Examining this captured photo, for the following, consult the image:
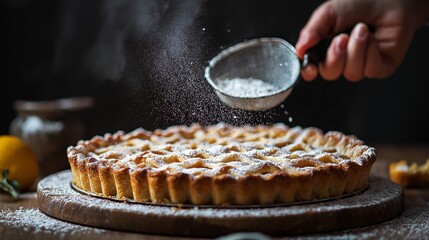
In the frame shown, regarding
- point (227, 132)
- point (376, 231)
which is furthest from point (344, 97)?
point (376, 231)

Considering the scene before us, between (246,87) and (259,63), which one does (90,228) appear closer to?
(246,87)

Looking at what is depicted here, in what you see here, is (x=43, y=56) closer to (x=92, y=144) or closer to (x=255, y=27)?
(x=255, y=27)

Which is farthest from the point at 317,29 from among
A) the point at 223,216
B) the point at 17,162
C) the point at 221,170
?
the point at 17,162

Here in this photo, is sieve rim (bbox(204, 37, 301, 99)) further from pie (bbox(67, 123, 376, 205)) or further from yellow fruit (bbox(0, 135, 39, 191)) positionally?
yellow fruit (bbox(0, 135, 39, 191))

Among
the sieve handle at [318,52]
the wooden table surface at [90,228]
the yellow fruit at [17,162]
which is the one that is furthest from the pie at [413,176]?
the yellow fruit at [17,162]

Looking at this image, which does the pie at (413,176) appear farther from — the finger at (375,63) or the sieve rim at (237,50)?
the sieve rim at (237,50)

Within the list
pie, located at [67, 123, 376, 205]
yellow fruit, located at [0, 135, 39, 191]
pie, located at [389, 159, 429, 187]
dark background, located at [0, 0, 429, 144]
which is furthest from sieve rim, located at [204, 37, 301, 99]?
dark background, located at [0, 0, 429, 144]
